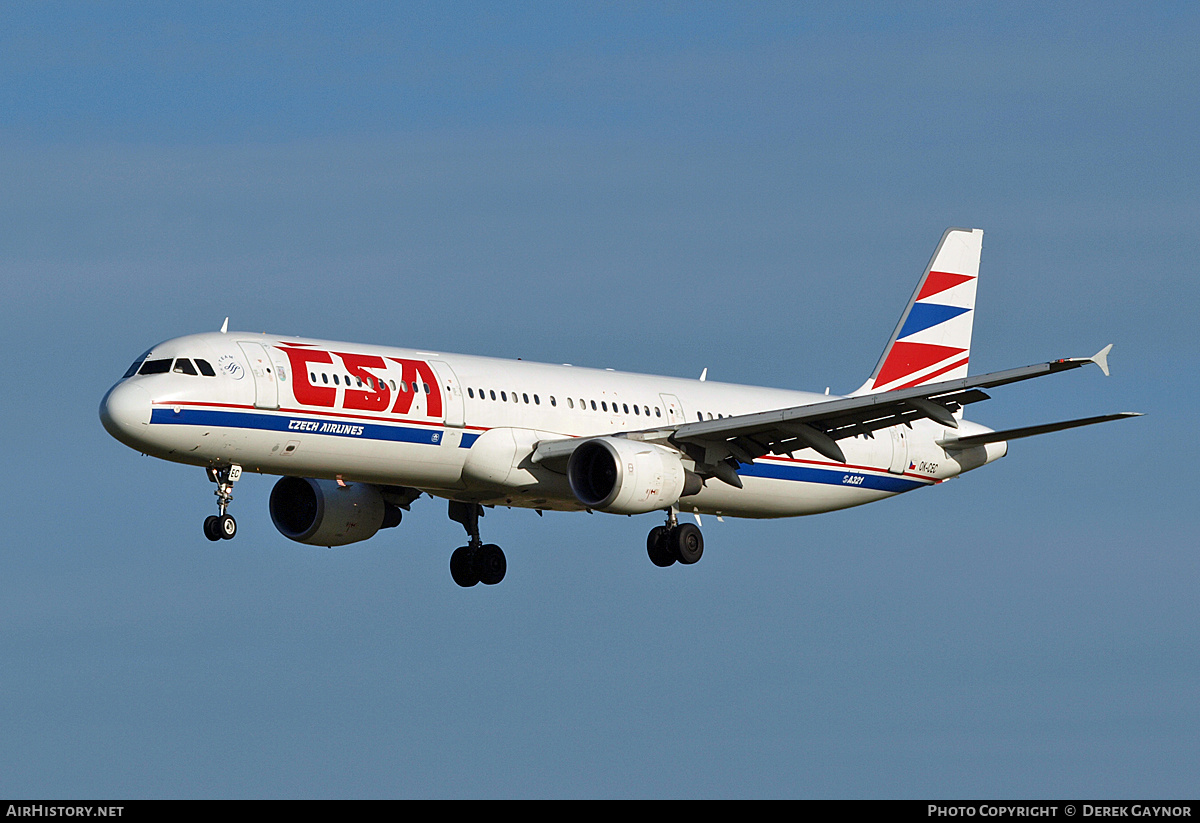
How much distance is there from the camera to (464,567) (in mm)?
56969

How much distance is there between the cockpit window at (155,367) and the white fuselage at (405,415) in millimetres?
84

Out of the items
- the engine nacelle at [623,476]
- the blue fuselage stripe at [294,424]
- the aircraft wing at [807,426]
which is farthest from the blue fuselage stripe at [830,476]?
the blue fuselage stripe at [294,424]

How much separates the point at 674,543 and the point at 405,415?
8.27 meters

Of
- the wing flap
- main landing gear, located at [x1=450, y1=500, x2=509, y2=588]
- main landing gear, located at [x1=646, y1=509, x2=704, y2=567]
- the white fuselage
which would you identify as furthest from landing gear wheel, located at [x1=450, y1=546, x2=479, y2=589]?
the wing flap

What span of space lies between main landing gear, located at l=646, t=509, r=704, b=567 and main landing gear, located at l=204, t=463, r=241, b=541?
1132cm

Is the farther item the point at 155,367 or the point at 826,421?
the point at 826,421

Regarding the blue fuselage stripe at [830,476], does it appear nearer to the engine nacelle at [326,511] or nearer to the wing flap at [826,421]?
the wing flap at [826,421]

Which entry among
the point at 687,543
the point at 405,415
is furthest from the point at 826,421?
the point at 405,415

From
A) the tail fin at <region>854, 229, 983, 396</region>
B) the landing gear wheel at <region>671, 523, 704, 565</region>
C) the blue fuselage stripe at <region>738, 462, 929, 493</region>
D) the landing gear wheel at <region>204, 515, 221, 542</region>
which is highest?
the tail fin at <region>854, 229, 983, 396</region>

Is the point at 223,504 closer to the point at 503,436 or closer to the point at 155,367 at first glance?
the point at 155,367

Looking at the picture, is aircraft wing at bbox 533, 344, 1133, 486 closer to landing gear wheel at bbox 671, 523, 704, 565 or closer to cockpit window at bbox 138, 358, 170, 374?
landing gear wheel at bbox 671, 523, 704, 565

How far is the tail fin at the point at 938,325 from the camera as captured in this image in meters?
62.0

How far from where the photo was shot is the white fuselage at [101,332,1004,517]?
46.5 metres
